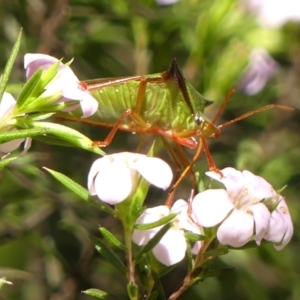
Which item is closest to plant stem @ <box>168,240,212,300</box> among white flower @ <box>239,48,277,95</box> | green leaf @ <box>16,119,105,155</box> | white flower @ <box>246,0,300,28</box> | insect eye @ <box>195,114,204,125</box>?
green leaf @ <box>16,119,105,155</box>

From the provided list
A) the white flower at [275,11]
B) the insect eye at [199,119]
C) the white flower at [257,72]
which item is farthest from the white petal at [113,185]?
the white flower at [275,11]

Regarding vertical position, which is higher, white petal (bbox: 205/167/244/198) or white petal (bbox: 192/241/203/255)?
white petal (bbox: 205/167/244/198)

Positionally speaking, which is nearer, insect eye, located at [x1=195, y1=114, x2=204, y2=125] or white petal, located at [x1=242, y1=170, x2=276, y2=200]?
white petal, located at [x1=242, y1=170, x2=276, y2=200]

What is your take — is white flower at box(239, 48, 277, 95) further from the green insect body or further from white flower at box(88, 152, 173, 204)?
white flower at box(88, 152, 173, 204)

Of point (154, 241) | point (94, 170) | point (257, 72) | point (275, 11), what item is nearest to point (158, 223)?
point (154, 241)

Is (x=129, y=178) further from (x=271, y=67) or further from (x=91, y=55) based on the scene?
(x=271, y=67)

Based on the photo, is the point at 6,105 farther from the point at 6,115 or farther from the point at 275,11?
the point at 275,11
